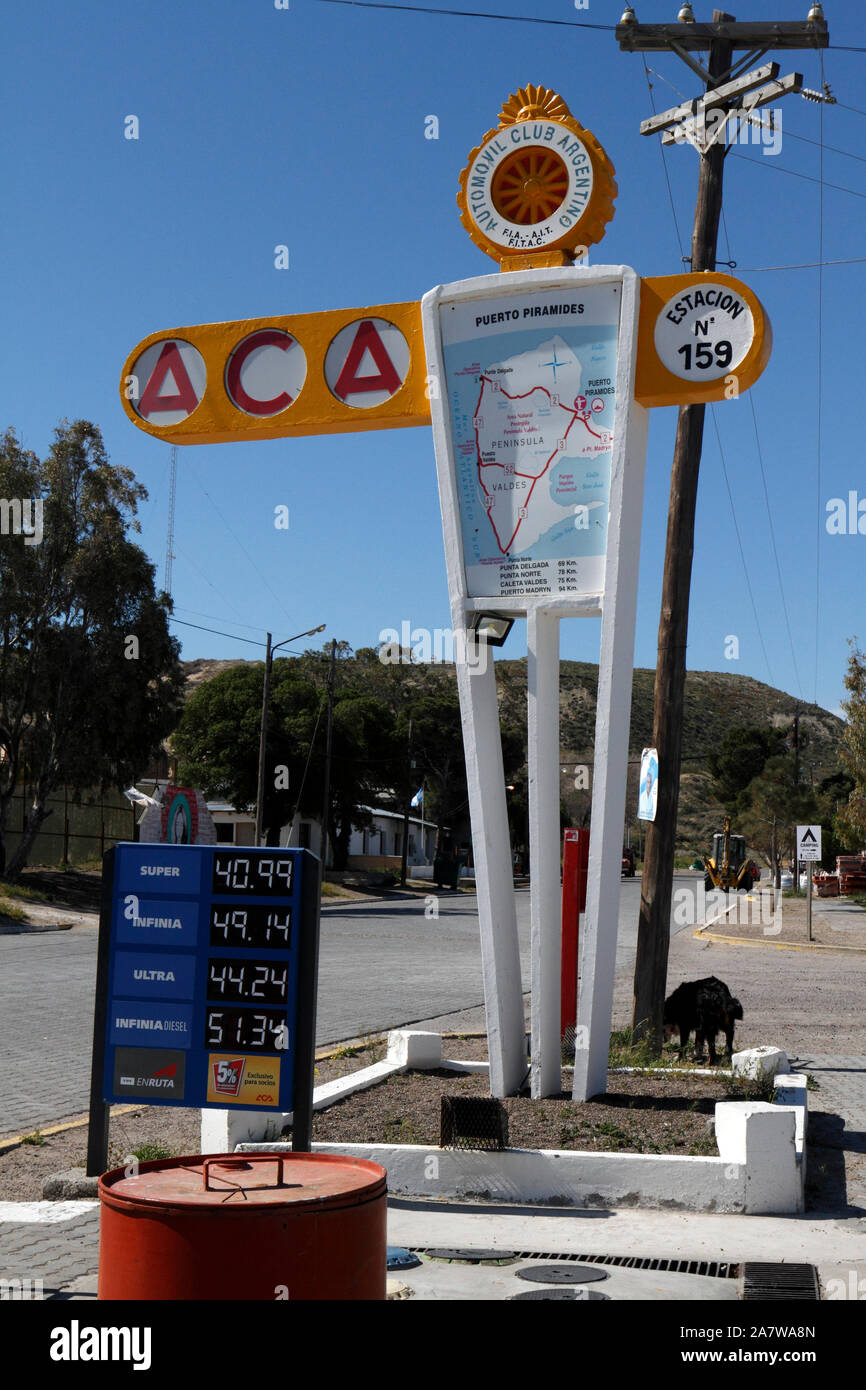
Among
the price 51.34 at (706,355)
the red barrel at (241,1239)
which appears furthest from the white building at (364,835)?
the red barrel at (241,1239)

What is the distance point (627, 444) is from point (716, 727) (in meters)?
122

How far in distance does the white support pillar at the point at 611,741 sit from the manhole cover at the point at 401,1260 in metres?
2.74

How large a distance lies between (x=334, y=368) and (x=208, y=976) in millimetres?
4820

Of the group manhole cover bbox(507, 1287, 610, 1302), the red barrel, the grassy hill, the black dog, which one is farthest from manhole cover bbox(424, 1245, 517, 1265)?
the grassy hill

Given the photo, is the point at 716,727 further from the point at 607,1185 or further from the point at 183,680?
the point at 607,1185

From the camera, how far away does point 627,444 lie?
849 centimetres

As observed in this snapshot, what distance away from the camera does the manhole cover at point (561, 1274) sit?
18.2 feet

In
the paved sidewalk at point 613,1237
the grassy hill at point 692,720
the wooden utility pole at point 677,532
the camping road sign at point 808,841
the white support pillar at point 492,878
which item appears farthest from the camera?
the grassy hill at point 692,720

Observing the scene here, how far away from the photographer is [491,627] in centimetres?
882

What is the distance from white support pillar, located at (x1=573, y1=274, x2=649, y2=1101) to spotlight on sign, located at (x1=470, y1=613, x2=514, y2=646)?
689mm

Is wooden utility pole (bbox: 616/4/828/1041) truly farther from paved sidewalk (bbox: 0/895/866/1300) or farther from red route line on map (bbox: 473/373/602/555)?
red route line on map (bbox: 473/373/602/555)

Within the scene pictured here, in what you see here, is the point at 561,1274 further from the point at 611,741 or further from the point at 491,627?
the point at 491,627

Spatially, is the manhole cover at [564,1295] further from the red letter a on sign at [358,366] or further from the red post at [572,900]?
the red letter a on sign at [358,366]
